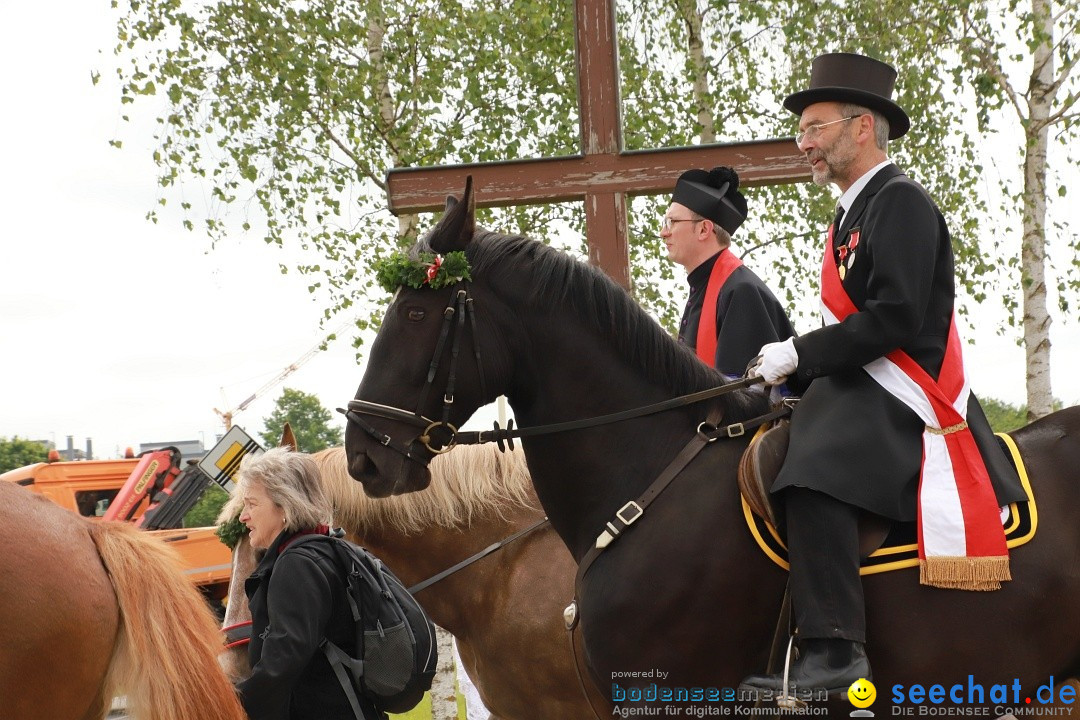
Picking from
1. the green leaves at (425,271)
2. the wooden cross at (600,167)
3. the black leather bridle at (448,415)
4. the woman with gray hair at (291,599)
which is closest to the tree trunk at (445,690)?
the wooden cross at (600,167)

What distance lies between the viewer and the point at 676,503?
3.35 meters

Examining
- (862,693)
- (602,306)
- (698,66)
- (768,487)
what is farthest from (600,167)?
(698,66)

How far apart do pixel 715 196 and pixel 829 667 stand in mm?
2470

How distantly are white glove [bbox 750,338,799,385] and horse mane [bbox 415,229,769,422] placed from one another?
21cm

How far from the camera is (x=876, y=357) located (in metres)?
3.25

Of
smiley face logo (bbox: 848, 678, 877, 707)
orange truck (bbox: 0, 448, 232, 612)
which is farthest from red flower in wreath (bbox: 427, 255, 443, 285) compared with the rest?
orange truck (bbox: 0, 448, 232, 612)

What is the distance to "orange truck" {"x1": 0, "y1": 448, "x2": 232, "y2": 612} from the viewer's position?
48.8 ft

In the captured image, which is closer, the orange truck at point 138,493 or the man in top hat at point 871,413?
the man in top hat at point 871,413

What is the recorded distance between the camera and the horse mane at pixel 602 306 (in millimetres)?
3508

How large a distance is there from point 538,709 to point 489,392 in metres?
2.00

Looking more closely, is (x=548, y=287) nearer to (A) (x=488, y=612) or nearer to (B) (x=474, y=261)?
(B) (x=474, y=261)

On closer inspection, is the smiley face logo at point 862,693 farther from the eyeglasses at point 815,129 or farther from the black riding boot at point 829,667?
the eyeglasses at point 815,129

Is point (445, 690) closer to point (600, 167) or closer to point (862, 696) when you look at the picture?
point (600, 167)

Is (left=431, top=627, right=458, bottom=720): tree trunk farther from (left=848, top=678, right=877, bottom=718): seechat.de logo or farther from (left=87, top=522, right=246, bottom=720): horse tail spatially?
(left=848, top=678, right=877, bottom=718): seechat.de logo
